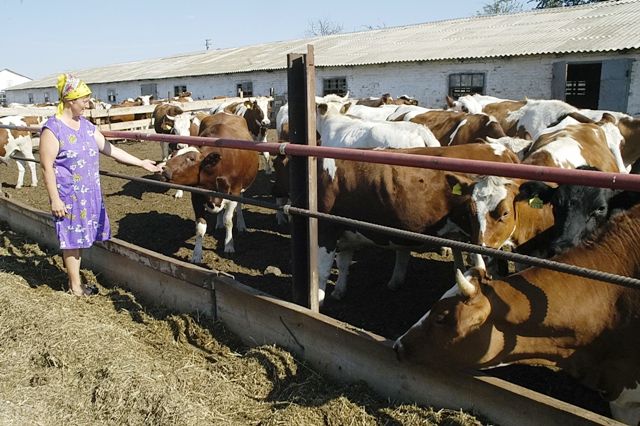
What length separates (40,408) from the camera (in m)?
3.17

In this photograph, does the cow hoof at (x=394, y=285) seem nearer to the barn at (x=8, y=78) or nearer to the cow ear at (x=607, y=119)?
the cow ear at (x=607, y=119)

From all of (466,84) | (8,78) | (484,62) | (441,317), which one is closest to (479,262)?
(441,317)

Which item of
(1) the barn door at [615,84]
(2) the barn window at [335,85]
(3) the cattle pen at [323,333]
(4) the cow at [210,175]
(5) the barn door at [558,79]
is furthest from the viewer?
(2) the barn window at [335,85]

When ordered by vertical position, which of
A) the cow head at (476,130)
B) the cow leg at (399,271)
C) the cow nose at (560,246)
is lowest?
the cow leg at (399,271)

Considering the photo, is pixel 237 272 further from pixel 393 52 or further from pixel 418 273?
pixel 393 52

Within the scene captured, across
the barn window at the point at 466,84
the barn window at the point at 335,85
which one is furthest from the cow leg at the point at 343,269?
the barn window at the point at 335,85

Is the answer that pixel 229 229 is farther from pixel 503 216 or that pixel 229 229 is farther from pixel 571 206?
pixel 571 206

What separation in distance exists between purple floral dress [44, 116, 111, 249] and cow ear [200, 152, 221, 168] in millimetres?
1788

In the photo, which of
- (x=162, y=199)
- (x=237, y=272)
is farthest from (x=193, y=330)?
(x=162, y=199)

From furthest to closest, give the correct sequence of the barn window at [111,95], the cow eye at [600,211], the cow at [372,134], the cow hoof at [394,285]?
1. the barn window at [111,95]
2. the cow at [372,134]
3. the cow hoof at [394,285]
4. the cow eye at [600,211]

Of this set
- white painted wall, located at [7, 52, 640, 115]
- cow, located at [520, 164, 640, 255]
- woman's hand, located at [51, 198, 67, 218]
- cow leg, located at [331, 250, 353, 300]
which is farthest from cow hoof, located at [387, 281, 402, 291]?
white painted wall, located at [7, 52, 640, 115]

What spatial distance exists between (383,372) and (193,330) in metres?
→ 1.59

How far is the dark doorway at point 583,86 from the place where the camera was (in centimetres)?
2059

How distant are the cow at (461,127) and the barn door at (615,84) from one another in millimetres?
10532
